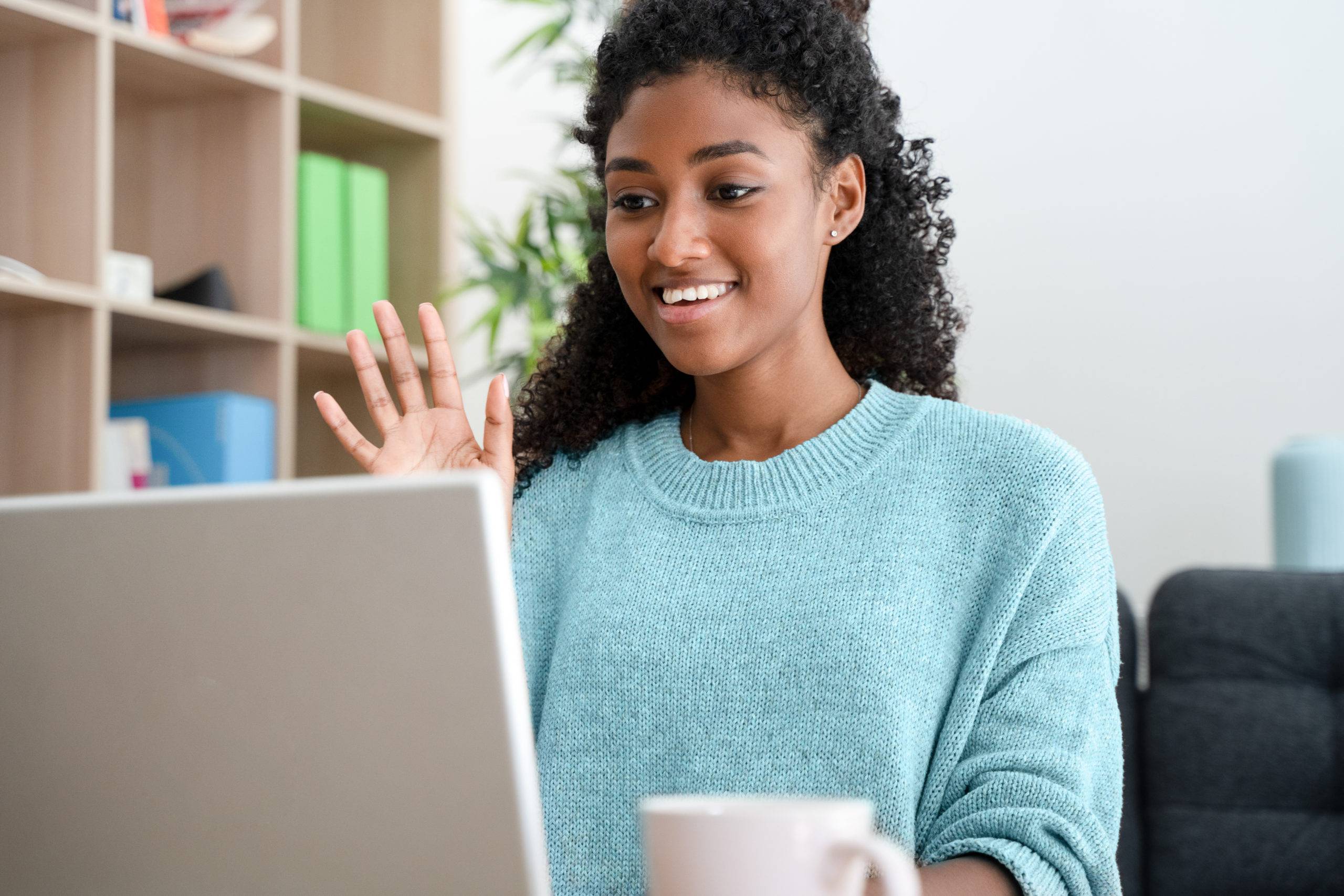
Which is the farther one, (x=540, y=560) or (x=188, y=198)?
(x=188, y=198)

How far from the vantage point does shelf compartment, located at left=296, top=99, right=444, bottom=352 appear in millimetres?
2572

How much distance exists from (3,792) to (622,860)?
2.01 feet

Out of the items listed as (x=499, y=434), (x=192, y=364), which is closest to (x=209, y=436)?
(x=192, y=364)

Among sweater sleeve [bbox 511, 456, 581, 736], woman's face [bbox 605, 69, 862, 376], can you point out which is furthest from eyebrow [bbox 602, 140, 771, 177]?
sweater sleeve [bbox 511, 456, 581, 736]

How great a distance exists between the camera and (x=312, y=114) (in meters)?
2.46

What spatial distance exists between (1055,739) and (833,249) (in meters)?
0.58

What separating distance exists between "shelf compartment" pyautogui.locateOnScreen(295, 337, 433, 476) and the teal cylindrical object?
1424 millimetres

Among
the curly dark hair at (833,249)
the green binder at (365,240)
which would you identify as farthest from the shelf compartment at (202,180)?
the curly dark hair at (833,249)

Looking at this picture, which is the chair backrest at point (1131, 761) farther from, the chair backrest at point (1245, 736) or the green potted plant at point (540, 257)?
the green potted plant at point (540, 257)

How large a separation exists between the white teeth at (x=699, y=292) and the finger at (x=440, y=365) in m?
0.20

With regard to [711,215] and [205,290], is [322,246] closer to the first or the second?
[205,290]

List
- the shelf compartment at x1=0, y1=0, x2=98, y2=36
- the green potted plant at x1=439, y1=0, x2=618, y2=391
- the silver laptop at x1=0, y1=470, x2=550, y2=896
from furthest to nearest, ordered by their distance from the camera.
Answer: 1. the green potted plant at x1=439, y1=0, x2=618, y2=391
2. the shelf compartment at x1=0, y1=0, x2=98, y2=36
3. the silver laptop at x1=0, y1=470, x2=550, y2=896

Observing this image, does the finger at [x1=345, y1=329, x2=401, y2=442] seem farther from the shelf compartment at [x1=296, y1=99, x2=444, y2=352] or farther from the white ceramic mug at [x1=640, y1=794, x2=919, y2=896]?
the shelf compartment at [x1=296, y1=99, x2=444, y2=352]

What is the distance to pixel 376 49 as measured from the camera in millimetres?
2611
